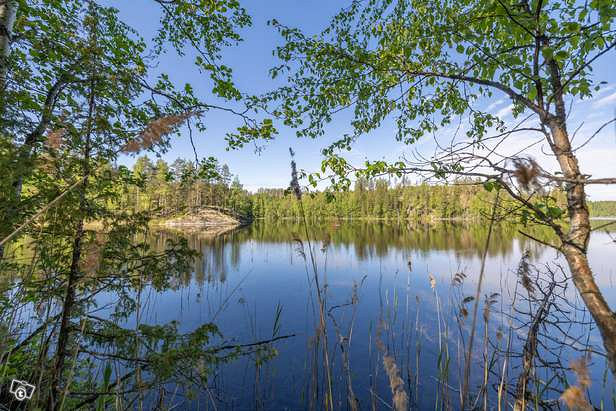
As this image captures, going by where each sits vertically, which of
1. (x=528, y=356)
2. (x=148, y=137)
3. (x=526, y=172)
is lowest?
(x=528, y=356)

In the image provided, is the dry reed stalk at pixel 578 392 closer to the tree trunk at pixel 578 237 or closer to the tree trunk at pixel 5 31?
the tree trunk at pixel 578 237

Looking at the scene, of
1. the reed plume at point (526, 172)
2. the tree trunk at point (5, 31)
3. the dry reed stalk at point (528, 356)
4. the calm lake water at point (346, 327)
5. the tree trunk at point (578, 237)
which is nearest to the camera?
the reed plume at point (526, 172)

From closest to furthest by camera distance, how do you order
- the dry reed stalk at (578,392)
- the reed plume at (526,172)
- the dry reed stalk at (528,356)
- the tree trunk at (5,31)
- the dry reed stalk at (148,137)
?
the reed plume at (526,172) → the dry reed stalk at (578,392) → the dry reed stalk at (148,137) → the dry reed stalk at (528,356) → the tree trunk at (5,31)

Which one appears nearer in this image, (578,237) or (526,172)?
(526,172)

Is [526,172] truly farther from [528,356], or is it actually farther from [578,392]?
[528,356]

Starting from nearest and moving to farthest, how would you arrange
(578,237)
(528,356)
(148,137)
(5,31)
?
(148,137) < (578,237) < (528,356) < (5,31)

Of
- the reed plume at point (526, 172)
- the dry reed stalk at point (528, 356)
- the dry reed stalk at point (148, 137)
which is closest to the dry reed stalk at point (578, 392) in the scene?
the dry reed stalk at point (528, 356)

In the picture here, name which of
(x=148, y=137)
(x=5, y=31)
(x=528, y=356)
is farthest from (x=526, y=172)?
(x=5, y=31)

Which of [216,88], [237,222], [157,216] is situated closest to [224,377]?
[157,216]

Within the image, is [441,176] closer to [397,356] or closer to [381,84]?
[381,84]

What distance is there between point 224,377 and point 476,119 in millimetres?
7183

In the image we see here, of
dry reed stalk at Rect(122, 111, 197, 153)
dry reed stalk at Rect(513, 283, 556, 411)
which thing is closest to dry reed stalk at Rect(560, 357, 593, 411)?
dry reed stalk at Rect(513, 283, 556, 411)

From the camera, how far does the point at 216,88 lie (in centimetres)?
367

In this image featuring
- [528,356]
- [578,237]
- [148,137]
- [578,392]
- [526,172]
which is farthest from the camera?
[528,356]
